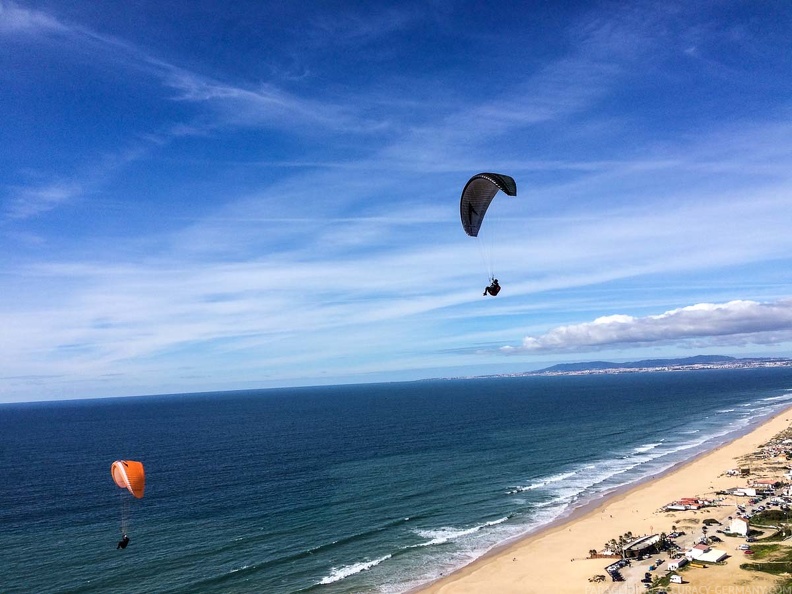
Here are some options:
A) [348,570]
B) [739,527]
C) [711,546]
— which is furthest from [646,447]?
[348,570]

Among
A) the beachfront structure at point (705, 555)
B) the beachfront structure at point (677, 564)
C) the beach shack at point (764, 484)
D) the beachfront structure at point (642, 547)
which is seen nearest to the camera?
the beachfront structure at point (677, 564)

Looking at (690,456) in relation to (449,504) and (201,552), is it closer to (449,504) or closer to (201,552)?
(449,504)

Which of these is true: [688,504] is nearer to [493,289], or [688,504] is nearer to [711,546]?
[711,546]

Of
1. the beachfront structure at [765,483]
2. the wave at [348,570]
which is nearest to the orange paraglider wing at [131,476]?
the wave at [348,570]

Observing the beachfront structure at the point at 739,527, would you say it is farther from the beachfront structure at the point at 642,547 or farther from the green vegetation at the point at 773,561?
the beachfront structure at the point at 642,547

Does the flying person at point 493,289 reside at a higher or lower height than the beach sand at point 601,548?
higher

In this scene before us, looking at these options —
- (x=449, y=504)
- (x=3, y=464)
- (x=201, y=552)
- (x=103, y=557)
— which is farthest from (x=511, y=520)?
(x=3, y=464)
